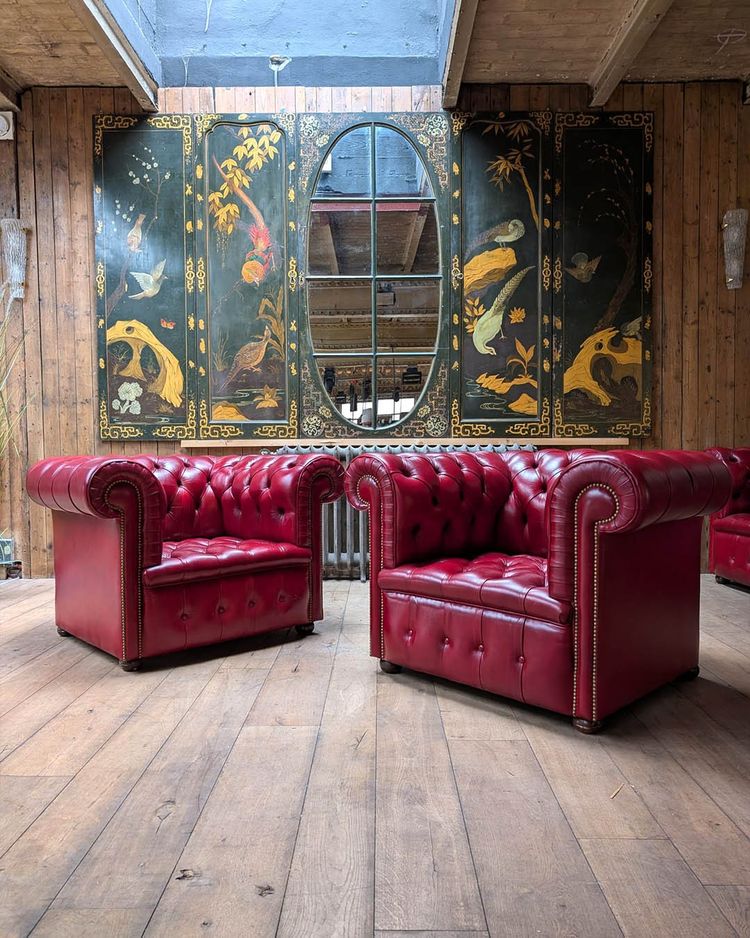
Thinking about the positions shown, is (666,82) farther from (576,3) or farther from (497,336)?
(497,336)

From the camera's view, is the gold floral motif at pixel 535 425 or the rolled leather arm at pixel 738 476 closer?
the rolled leather arm at pixel 738 476

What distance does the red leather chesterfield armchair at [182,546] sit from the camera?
302 cm

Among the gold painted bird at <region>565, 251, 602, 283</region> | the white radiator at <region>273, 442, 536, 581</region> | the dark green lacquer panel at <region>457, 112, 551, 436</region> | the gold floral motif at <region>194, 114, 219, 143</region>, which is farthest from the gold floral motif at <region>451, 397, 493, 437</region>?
the gold floral motif at <region>194, 114, 219, 143</region>

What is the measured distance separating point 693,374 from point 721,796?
3.91 metres

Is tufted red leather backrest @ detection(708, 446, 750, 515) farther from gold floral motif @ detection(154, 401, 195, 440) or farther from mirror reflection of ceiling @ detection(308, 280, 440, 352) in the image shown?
gold floral motif @ detection(154, 401, 195, 440)

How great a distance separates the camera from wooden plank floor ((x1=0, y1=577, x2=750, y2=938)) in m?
1.42

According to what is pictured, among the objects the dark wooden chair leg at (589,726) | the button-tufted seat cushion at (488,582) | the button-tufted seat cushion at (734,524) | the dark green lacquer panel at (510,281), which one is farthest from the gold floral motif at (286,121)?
the dark wooden chair leg at (589,726)

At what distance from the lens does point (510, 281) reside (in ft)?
17.1

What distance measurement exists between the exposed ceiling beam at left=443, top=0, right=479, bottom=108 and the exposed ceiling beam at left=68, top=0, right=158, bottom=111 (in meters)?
1.98

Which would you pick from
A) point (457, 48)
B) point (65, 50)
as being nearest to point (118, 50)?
point (65, 50)

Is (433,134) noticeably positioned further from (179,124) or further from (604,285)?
(179,124)

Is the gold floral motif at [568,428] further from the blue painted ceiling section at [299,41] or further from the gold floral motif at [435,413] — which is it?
the blue painted ceiling section at [299,41]

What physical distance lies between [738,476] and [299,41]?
13.8 ft

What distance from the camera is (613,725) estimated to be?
93.5 inches
